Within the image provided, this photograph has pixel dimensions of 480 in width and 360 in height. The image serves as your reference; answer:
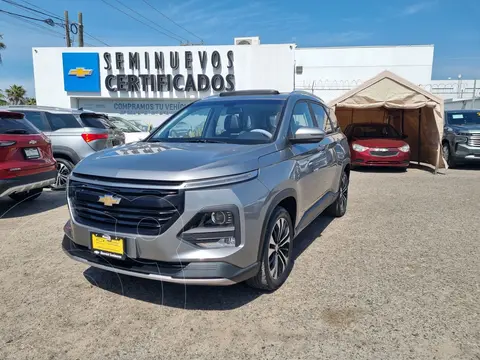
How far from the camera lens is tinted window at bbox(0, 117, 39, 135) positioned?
215 inches

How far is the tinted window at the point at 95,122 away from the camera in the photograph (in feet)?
25.6

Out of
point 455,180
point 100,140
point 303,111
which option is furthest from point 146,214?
point 455,180

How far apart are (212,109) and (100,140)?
4409 millimetres

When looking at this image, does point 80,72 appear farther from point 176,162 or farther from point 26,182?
point 176,162

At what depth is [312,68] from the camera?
92.5ft

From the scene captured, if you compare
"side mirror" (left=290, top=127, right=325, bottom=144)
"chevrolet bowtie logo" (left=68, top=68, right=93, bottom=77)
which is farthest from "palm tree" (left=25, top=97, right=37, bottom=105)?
"side mirror" (left=290, top=127, right=325, bottom=144)

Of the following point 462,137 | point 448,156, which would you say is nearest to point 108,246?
point 462,137

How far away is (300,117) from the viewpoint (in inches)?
160

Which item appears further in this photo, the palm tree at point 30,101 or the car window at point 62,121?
the palm tree at point 30,101

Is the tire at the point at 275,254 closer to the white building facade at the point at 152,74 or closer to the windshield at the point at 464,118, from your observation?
the windshield at the point at 464,118

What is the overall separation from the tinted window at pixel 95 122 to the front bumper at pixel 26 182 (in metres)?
1.83

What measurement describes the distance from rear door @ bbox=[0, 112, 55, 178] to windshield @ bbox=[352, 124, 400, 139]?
9.10 meters

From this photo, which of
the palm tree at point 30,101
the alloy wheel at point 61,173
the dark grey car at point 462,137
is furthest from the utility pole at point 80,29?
the palm tree at point 30,101

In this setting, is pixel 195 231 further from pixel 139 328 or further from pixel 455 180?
pixel 455 180
